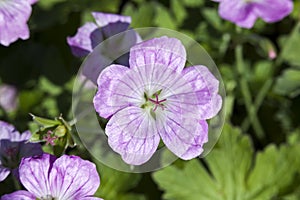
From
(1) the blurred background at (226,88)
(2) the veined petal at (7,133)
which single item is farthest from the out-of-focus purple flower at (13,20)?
(1) the blurred background at (226,88)

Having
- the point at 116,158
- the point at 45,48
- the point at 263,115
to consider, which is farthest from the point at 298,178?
the point at 45,48

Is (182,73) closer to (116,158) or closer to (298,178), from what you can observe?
(116,158)

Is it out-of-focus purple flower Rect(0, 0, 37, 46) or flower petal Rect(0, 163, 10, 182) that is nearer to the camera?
flower petal Rect(0, 163, 10, 182)

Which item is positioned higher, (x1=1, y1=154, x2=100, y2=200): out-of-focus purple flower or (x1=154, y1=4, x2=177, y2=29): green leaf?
(x1=1, y1=154, x2=100, y2=200): out-of-focus purple flower

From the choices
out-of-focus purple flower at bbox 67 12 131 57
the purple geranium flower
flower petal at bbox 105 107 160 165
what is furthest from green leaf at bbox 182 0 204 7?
flower petal at bbox 105 107 160 165

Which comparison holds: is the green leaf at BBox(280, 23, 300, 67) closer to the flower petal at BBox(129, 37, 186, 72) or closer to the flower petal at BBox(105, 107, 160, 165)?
the flower petal at BBox(129, 37, 186, 72)

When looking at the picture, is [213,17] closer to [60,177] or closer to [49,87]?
[49,87]
